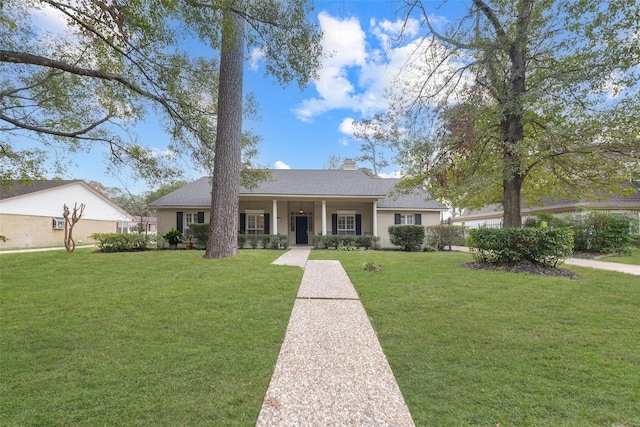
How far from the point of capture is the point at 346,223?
56.0 feet

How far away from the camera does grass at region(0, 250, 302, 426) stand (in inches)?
81.2

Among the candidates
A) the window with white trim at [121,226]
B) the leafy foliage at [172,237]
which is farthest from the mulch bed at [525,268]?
the window with white trim at [121,226]

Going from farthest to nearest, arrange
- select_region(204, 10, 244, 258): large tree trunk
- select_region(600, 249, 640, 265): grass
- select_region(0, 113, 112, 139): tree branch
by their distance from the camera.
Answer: select_region(600, 249, 640, 265): grass < select_region(204, 10, 244, 258): large tree trunk < select_region(0, 113, 112, 139): tree branch

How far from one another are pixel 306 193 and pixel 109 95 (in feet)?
30.0

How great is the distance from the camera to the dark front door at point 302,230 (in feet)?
56.3

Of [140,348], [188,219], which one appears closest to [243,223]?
[188,219]

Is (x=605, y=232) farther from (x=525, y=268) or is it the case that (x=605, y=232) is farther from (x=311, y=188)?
(x=311, y=188)

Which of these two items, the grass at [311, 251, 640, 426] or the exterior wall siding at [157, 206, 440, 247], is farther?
the exterior wall siding at [157, 206, 440, 247]

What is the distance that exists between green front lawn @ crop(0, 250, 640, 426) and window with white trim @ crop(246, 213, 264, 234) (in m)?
10.5

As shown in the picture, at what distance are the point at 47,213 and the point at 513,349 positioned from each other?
2861 centimetres

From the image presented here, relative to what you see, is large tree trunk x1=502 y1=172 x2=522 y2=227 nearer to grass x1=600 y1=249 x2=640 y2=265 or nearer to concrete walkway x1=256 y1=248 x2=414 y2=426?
grass x1=600 y1=249 x2=640 y2=265

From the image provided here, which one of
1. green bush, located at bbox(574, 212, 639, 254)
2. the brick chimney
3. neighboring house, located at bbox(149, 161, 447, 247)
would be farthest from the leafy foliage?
green bush, located at bbox(574, 212, 639, 254)

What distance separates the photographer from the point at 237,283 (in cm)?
574

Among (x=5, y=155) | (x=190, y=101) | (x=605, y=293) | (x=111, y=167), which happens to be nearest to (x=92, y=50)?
(x=190, y=101)
